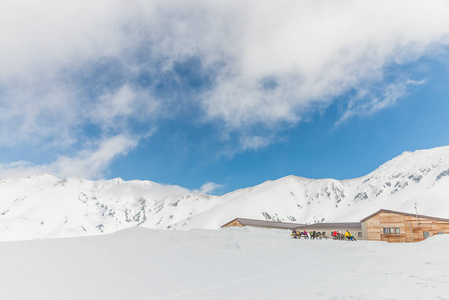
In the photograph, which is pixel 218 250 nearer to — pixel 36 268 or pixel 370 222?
pixel 36 268

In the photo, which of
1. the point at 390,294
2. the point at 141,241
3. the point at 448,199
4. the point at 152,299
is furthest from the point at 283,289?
the point at 448,199

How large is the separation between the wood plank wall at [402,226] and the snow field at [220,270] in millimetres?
26317

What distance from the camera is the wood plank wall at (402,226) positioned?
143 ft

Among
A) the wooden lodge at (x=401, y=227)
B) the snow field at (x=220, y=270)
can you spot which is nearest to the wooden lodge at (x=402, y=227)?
the wooden lodge at (x=401, y=227)

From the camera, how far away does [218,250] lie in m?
20.3

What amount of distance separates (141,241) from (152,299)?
1338 cm

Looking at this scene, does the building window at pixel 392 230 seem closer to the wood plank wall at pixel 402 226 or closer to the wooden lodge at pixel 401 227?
the wooden lodge at pixel 401 227

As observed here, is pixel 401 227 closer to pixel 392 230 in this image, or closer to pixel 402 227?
pixel 402 227

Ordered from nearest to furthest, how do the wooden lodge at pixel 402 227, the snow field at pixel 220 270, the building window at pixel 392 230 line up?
the snow field at pixel 220 270, the wooden lodge at pixel 402 227, the building window at pixel 392 230

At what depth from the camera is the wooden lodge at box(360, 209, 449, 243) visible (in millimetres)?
43500

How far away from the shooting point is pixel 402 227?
147ft

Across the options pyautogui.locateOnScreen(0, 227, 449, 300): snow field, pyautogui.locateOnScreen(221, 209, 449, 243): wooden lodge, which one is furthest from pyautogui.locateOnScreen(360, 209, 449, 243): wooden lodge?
pyautogui.locateOnScreen(0, 227, 449, 300): snow field

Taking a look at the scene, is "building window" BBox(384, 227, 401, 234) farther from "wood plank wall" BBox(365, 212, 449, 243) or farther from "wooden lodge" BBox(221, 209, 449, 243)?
"wood plank wall" BBox(365, 212, 449, 243)

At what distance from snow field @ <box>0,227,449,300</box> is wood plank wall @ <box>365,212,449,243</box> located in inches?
1036
